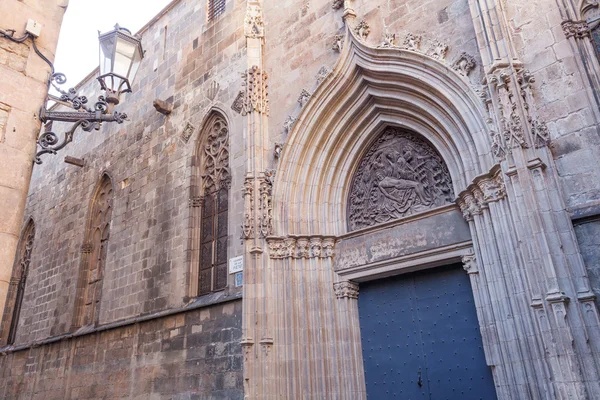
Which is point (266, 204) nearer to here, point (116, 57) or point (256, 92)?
point (256, 92)

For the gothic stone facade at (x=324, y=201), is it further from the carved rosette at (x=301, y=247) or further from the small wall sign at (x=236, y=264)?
the small wall sign at (x=236, y=264)

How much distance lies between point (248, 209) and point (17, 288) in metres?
10.7

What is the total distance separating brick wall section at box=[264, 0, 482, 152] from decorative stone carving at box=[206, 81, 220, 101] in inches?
62.9

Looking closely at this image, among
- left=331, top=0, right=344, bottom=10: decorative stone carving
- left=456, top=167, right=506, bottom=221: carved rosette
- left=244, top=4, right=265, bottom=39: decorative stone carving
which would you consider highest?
left=244, top=4, right=265, bottom=39: decorative stone carving

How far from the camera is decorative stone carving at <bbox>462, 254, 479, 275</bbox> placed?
587 centimetres

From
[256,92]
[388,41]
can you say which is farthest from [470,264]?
[256,92]

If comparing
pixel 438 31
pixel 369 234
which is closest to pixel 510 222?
pixel 369 234

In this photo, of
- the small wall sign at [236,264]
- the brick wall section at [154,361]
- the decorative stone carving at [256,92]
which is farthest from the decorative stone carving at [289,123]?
the brick wall section at [154,361]

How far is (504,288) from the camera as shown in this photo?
5254 millimetres

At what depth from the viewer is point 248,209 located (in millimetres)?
7527

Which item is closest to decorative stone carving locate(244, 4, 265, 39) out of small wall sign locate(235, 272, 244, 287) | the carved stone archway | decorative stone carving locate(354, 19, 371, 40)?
the carved stone archway

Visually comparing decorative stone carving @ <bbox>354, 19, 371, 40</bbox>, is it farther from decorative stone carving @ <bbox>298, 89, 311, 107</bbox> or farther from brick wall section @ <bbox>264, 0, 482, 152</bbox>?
decorative stone carving @ <bbox>298, 89, 311, 107</bbox>

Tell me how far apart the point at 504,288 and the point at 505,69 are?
241 cm

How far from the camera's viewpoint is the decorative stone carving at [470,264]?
5.87 meters
